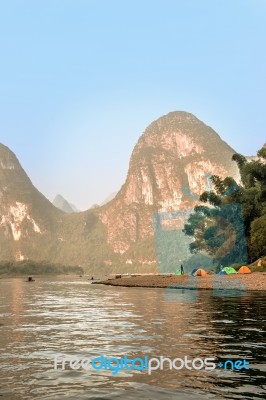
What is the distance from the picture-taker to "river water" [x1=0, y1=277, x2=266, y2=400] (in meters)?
8.29

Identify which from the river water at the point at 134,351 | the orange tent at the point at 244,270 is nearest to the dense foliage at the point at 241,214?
the orange tent at the point at 244,270

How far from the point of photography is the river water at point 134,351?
829 cm

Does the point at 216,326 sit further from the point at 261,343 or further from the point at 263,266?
the point at 263,266

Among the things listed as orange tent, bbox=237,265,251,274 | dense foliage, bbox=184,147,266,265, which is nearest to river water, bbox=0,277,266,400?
orange tent, bbox=237,265,251,274

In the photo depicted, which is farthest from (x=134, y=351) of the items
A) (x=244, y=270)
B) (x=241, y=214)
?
(x=241, y=214)

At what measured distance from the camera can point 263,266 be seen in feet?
190

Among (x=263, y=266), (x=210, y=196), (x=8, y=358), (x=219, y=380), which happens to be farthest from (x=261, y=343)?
(x=210, y=196)

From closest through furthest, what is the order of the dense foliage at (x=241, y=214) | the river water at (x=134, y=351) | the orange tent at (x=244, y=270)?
the river water at (x=134, y=351), the orange tent at (x=244, y=270), the dense foliage at (x=241, y=214)

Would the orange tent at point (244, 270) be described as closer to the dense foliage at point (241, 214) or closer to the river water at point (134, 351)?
the dense foliage at point (241, 214)

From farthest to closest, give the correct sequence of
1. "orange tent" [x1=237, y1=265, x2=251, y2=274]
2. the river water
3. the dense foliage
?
the dense foliage
"orange tent" [x1=237, y1=265, x2=251, y2=274]
the river water

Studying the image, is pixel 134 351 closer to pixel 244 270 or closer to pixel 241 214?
pixel 244 270

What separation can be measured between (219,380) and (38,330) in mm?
9678

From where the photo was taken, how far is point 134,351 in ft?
40.2

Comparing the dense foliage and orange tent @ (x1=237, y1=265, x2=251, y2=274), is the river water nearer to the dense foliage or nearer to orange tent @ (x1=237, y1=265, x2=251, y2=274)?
orange tent @ (x1=237, y1=265, x2=251, y2=274)
